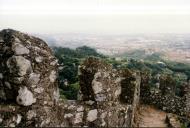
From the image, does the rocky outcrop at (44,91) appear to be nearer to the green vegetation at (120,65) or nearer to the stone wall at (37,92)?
the stone wall at (37,92)

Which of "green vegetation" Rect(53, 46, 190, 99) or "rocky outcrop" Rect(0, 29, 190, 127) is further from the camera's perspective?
"green vegetation" Rect(53, 46, 190, 99)

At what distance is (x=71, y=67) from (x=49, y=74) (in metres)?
47.4

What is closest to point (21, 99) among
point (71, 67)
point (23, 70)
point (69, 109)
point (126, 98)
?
point (23, 70)

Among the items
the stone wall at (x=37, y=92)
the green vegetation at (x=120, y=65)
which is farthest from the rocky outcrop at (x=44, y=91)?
the green vegetation at (x=120, y=65)

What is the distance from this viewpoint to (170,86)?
12.9 meters

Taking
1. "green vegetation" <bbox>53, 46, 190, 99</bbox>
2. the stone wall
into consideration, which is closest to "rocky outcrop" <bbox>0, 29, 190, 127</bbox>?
the stone wall

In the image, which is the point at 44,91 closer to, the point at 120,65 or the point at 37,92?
the point at 37,92

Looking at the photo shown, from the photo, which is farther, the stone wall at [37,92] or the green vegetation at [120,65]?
the green vegetation at [120,65]

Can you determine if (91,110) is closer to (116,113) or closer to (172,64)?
(116,113)

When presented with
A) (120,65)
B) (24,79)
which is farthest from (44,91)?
(120,65)

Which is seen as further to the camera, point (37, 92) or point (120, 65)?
point (120, 65)

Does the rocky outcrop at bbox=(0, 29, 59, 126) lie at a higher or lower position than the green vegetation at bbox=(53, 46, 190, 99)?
higher

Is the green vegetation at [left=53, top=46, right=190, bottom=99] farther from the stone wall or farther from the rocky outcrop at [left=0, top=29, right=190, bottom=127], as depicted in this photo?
the stone wall

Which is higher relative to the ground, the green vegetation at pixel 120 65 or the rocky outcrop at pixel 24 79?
the rocky outcrop at pixel 24 79
